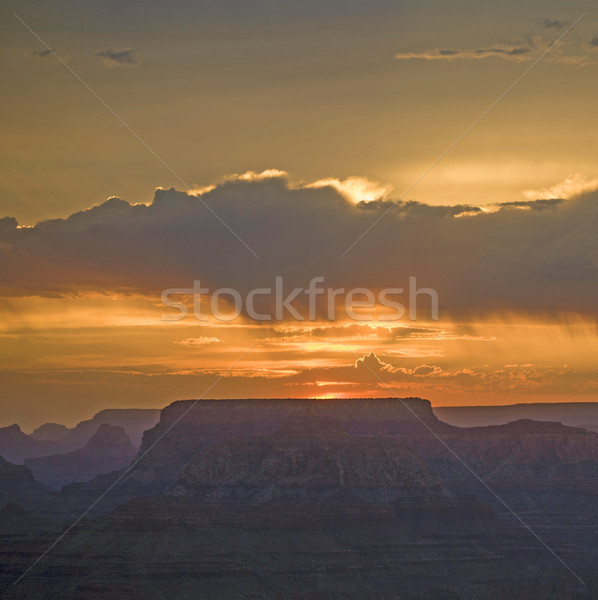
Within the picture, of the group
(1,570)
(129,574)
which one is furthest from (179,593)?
(1,570)

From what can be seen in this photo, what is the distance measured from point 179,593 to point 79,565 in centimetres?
1562

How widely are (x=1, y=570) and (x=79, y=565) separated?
11308 millimetres

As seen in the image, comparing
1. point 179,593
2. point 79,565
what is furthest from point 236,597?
point 79,565

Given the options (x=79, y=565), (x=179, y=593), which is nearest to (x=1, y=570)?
(x=79, y=565)

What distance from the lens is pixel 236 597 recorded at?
655 feet

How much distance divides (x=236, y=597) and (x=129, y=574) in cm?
1612

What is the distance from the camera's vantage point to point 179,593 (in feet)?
647

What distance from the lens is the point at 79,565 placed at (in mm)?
199750

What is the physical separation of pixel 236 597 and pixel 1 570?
34.7 m

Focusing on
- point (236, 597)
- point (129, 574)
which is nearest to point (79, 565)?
point (129, 574)

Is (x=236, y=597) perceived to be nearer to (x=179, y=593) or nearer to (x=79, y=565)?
(x=179, y=593)

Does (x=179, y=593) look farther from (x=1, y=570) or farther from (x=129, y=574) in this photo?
(x=1, y=570)

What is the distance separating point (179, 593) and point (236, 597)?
8.63 metres

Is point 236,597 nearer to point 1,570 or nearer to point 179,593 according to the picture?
point 179,593
